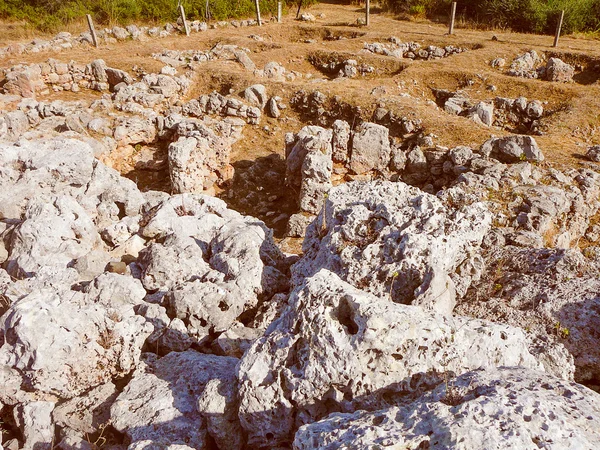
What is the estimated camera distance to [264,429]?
3.68m

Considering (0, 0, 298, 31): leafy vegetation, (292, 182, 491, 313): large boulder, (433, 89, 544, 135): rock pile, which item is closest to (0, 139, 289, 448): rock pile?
(292, 182, 491, 313): large boulder

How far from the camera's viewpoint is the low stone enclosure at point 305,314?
3.05 m

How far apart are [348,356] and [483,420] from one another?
1.21 meters

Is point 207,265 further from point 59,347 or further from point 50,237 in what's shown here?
point 50,237

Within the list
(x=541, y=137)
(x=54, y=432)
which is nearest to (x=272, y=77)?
(x=541, y=137)

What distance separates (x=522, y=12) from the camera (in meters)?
22.2

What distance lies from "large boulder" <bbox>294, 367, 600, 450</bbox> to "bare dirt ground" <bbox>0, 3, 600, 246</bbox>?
873 centimetres

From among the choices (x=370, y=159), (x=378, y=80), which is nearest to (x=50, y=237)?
(x=370, y=159)

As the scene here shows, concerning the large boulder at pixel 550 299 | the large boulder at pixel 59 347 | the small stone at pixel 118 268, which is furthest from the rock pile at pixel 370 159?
the large boulder at pixel 59 347

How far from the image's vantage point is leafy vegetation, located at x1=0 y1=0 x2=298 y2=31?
923 inches

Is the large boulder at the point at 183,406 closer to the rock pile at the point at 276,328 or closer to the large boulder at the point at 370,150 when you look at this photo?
the rock pile at the point at 276,328

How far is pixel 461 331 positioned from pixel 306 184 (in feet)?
25.1

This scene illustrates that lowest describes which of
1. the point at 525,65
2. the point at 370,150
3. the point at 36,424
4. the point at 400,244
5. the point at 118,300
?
the point at 36,424

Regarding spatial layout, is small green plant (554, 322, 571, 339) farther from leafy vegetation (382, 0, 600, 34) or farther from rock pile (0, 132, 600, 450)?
leafy vegetation (382, 0, 600, 34)
